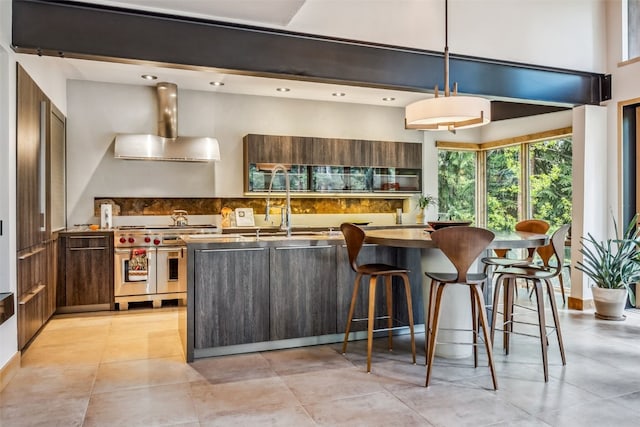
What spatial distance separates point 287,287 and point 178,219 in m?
2.96

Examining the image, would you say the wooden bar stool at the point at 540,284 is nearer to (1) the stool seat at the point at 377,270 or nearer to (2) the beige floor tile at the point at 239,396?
(1) the stool seat at the point at 377,270

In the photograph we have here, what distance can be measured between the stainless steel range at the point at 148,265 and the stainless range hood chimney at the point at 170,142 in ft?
3.12

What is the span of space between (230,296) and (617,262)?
392cm

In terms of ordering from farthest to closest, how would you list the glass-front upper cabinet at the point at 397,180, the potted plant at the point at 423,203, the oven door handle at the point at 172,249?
the potted plant at the point at 423,203
the glass-front upper cabinet at the point at 397,180
the oven door handle at the point at 172,249

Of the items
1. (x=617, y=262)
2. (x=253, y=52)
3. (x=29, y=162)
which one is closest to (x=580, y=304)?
(x=617, y=262)

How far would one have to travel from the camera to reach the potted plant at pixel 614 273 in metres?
4.72

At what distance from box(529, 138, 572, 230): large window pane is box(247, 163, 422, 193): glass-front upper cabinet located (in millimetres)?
1667

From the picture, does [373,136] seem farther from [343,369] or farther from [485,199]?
[343,369]

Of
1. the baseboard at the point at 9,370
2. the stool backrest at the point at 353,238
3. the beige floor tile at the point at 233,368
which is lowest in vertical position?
the beige floor tile at the point at 233,368

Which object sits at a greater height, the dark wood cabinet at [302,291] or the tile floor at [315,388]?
the dark wood cabinet at [302,291]

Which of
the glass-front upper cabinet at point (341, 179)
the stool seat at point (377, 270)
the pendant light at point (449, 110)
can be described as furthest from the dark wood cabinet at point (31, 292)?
Answer: the glass-front upper cabinet at point (341, 179)

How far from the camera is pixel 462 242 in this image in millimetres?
2898

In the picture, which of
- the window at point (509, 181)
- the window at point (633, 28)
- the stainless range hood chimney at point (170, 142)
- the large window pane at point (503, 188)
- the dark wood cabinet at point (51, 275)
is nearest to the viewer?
the dark wood cabinet at point (51, 275)

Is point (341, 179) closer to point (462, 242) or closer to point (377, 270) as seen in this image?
point (377, 270)
